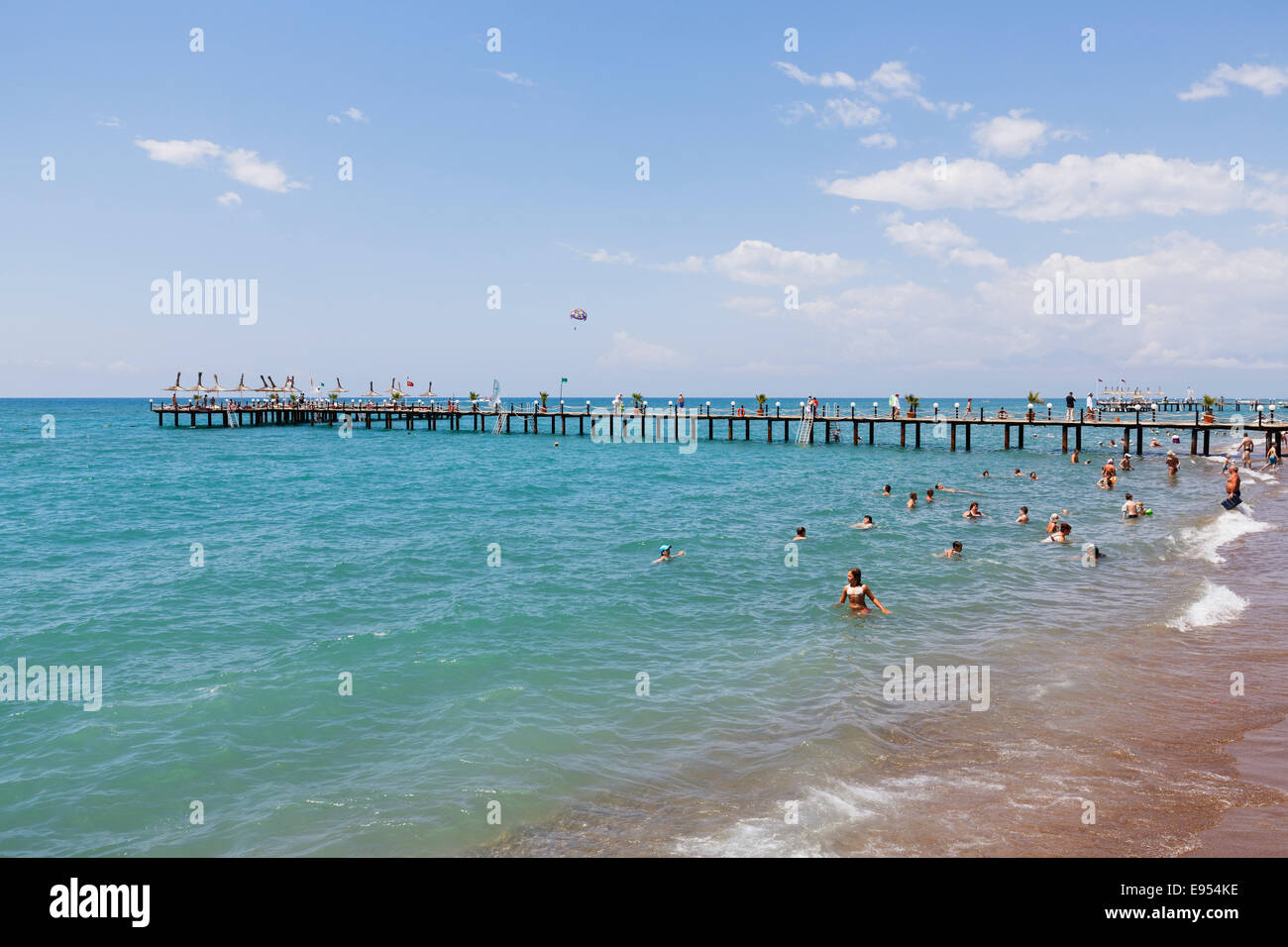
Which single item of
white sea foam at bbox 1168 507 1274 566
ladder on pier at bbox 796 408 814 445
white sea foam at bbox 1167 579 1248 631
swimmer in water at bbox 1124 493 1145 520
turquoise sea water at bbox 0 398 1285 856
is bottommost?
turquoise sea water at bbox 0 398 1285 856

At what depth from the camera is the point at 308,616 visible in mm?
16125

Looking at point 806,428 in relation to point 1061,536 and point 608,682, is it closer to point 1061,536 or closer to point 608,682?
point 1061,536

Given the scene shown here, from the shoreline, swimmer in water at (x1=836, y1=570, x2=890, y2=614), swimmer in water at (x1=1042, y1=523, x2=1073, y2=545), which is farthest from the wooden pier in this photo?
the shoreline

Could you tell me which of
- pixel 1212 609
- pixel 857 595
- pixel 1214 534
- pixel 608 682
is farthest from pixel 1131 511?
pixel 608 682

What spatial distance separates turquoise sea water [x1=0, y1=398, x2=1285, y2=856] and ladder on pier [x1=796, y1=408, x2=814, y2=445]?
3750 cm

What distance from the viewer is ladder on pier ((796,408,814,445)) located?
66.4m

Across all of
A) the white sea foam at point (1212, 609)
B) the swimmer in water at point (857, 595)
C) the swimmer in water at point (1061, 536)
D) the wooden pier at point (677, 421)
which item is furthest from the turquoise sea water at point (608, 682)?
the wooden pier at point (677, 421)

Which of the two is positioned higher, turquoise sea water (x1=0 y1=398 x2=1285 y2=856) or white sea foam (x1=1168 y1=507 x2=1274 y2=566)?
white sea foam (x1=1168 y1=507 x2=1274 y2=566)

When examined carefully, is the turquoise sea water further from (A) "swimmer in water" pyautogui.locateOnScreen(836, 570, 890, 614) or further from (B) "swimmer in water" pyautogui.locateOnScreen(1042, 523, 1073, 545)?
(B) "swimmer in water" pyautogui.locateOnScreen(1042, 523, 1073, 545)

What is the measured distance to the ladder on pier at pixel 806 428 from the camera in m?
66.4

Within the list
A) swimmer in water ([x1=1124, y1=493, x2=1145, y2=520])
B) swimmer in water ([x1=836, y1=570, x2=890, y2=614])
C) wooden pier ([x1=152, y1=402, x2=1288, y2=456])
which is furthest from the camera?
wooden pier ([x1=152, y1=402, x2=1288, y2=456])

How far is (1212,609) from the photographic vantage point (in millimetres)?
Result: 15344

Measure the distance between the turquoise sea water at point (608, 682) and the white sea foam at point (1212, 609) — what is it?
143mm
